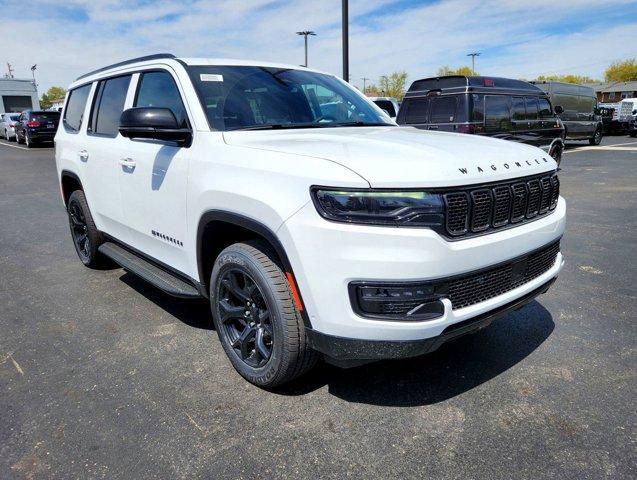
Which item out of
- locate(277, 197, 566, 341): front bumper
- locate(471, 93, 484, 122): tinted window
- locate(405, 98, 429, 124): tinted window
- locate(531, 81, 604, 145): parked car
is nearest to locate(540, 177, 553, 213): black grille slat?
locate(277, 197, 566, 341): front bumper

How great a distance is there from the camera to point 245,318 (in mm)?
2875

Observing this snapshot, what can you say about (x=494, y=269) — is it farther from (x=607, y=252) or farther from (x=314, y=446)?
(x=607, y=252)

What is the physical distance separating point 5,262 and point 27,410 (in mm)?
3453

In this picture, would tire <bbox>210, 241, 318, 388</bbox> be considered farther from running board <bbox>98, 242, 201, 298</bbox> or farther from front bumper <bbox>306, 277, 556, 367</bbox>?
running board <bbox>98, 242, 201, 298</bbox>

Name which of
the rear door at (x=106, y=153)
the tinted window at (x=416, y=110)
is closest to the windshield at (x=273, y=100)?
the rear door at (x=106, y=153)

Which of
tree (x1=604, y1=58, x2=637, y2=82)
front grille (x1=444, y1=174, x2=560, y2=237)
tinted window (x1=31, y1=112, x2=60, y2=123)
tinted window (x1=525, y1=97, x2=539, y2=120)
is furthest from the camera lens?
tree (x1=604, y1=58, x2=637, y2=82)

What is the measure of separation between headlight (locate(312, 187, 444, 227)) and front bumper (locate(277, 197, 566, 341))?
0.04 meters

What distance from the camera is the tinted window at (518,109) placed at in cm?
1043

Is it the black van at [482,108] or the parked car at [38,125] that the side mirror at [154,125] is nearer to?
the black van at [482,108]

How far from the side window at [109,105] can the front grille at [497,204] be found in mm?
2842

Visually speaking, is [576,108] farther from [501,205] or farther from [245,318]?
[245,318]

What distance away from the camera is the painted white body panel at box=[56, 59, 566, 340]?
7.05 ft

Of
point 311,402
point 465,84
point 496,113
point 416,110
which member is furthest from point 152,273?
point 496,113

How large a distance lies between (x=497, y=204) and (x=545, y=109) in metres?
10.4
